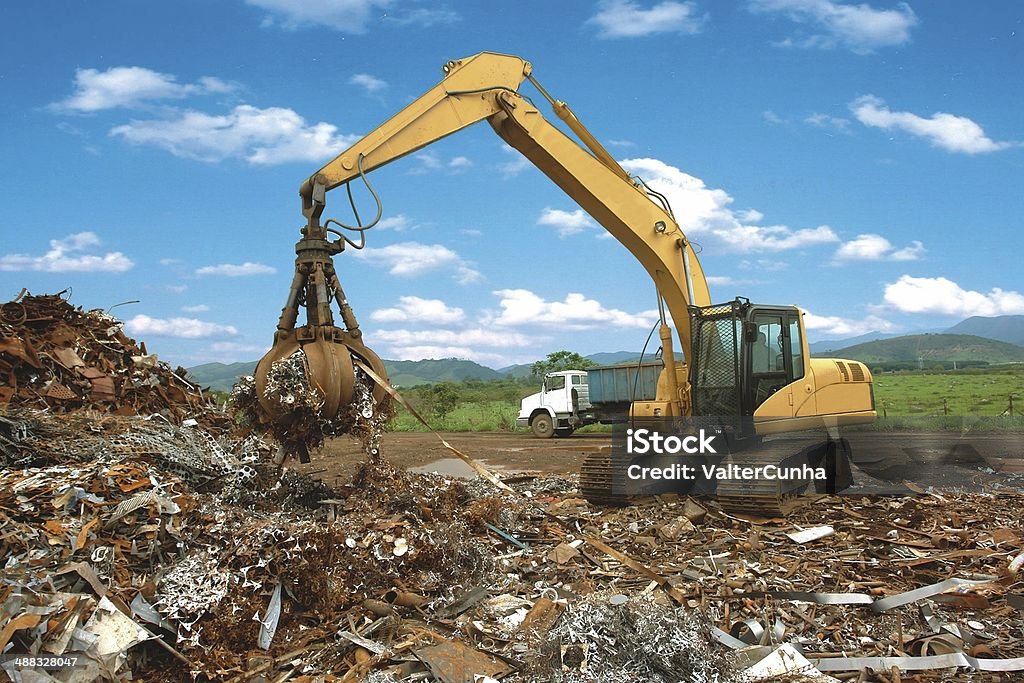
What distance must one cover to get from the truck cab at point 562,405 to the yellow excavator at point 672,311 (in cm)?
1142

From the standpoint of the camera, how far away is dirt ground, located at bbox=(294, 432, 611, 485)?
14.0m

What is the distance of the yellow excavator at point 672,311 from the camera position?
25.7 ft

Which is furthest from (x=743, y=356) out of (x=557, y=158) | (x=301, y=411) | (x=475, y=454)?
(x=475, y=454)

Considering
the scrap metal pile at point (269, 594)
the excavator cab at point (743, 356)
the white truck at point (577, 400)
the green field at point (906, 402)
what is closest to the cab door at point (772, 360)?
the excavator cab at point (743, 356)

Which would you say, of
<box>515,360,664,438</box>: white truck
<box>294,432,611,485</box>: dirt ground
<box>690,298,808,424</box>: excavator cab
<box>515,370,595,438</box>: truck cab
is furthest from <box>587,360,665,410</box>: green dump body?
<box>690,298,808,424</box>: excavator cab

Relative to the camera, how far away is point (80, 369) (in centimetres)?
835

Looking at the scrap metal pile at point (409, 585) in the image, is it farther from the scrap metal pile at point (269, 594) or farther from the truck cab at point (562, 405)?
the truck cab at point (562, 405)

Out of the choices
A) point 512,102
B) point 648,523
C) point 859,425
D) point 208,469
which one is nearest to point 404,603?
point 208,469

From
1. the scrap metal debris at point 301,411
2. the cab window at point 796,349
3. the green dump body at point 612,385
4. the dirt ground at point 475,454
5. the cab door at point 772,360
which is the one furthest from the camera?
the green dump body at point 612,385

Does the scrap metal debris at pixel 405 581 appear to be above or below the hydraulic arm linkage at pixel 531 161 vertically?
below

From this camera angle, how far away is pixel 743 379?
8508mm

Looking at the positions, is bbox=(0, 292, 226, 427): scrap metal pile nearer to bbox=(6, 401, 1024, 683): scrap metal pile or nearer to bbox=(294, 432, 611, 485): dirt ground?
bbox=(6, 401, 1024, 683): scrap metal pile

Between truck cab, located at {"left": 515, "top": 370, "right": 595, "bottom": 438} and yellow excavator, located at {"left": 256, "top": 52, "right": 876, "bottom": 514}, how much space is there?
449 inches

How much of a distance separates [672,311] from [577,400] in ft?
39.5
